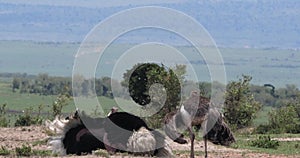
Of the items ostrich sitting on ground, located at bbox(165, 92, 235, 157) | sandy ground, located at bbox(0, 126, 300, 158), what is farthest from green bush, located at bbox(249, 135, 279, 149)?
ostrich sitting on ground, located at bbox(165, 92, 235, 157)

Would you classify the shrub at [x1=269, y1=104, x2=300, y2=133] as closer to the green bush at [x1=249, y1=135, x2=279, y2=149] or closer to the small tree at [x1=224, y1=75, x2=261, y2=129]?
the small tree at [x1=224, y1=75, x2=261, y2=129]

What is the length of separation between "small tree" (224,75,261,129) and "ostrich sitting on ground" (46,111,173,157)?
17.3m

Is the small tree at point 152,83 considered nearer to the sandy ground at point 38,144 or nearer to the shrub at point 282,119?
the shrub at point 282,119

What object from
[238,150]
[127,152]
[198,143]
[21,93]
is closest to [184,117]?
[127,152]

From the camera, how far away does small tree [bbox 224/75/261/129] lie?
32500 mm

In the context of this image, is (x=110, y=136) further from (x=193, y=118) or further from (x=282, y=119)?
(x=282, y=119)

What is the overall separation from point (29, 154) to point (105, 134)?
4.19 feet

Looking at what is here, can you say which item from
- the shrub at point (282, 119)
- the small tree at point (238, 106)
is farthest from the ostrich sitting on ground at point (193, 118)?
the small tree at point (238, 106)

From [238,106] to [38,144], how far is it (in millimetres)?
15079

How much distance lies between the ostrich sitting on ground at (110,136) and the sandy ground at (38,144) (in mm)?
721

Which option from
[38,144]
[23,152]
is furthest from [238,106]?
[23,152]

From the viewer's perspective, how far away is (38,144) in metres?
18.6

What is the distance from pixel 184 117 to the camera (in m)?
14.9

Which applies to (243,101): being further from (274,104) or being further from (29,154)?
(274,104)
